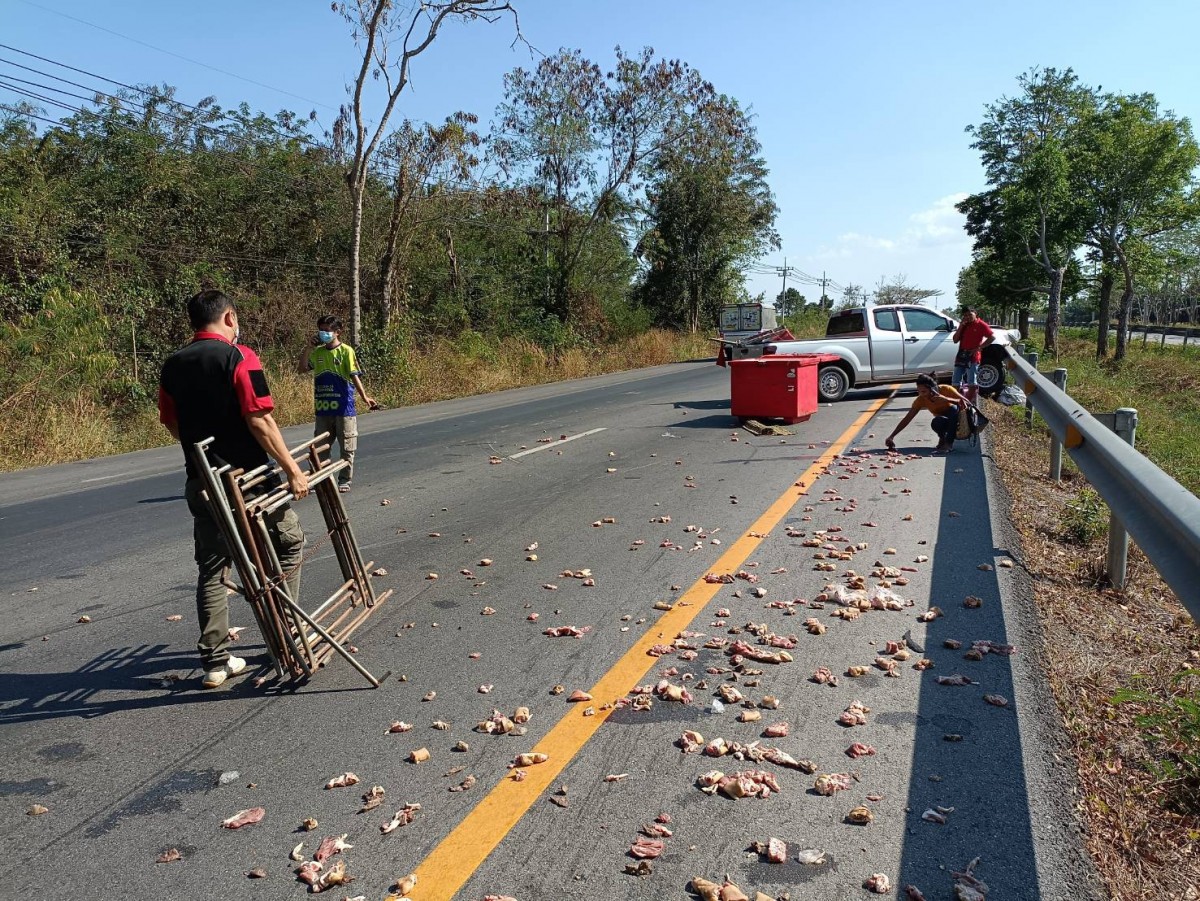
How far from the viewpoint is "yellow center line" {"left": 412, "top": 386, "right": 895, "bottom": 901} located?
2705mm

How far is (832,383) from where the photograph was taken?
16.4 metres

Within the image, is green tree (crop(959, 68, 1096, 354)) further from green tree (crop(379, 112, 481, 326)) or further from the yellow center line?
the yellow center line

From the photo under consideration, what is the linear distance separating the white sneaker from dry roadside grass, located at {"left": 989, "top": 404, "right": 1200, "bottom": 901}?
12.1 feet

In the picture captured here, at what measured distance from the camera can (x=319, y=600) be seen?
219 inches

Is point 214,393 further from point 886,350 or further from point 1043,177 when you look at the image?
point 1043,177

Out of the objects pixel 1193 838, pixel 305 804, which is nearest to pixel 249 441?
pixel 305 804

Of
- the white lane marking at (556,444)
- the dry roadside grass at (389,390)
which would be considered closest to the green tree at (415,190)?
the dry roadside grass at (389,390)

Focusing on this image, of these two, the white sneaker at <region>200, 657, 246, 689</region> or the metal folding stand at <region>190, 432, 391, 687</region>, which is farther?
the white sneaker at <region>200, 657, 246, 689</region>

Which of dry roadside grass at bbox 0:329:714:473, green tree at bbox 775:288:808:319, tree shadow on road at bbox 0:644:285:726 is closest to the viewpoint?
tree shadow on road at bbox 0:644:285:726

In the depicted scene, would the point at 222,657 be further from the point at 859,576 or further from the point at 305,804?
the point at 859,576

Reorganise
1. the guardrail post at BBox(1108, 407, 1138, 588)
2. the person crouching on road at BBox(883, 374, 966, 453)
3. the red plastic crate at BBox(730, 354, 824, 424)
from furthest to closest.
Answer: the red plastic crate at BBox(730, 354, 824, 424)
the person crouching on road at BBox(883, 374, 966, 453)
the guardrail post at BBox(1108, 407, 1138, 588)

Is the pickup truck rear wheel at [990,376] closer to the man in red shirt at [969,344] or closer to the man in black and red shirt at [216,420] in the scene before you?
the man in red shirt at [969,344]

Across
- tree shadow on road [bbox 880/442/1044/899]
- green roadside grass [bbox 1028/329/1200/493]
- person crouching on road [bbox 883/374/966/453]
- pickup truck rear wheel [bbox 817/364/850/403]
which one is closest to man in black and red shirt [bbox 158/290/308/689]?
tree shadow on road [bbox 880/442/1044/899]

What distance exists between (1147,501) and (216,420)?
4.20 metres
